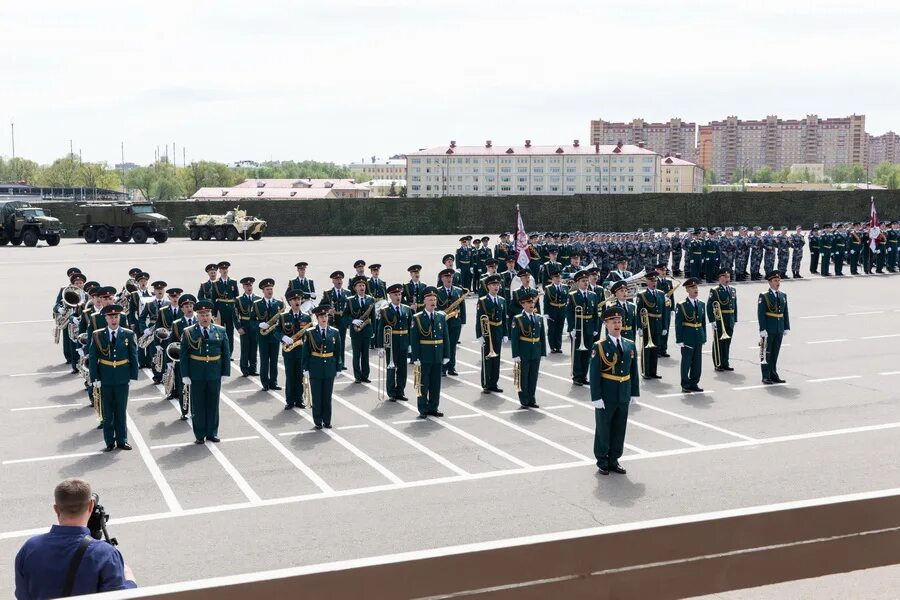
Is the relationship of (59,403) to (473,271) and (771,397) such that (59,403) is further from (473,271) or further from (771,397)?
(473,271)

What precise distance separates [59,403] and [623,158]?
149734mm

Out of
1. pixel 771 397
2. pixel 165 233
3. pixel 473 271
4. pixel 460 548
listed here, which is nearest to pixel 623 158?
pixel 165 233

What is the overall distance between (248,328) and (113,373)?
474 cm

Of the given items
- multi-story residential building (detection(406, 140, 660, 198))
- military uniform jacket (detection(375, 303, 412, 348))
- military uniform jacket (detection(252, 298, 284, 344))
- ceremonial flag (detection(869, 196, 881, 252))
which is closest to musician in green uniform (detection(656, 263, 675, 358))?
military uniform jacket (detection(375, 303, 412, 348))

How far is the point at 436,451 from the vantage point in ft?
37.6

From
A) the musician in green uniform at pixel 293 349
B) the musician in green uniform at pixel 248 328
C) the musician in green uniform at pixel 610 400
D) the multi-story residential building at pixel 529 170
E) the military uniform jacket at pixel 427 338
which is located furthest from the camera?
the multi-story residential building at pixel 529 170

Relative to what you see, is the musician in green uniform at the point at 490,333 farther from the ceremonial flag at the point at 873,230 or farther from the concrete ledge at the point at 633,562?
the ceremonial flag at the point at 873,230

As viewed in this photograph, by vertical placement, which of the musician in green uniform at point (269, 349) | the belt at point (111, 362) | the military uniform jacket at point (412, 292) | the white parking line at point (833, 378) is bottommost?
the white parking line at point (833, 378)

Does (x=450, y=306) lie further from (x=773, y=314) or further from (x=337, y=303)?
(x=773, y=314)

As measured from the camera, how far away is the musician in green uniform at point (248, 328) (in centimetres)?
1638

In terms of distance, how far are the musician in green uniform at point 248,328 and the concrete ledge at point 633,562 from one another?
13824mm

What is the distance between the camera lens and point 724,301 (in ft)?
54.7

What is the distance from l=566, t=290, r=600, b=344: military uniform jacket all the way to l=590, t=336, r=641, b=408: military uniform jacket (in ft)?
21.1

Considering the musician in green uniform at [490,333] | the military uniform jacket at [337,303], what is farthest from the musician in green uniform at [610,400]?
the military uniform jacket at [337,303]
